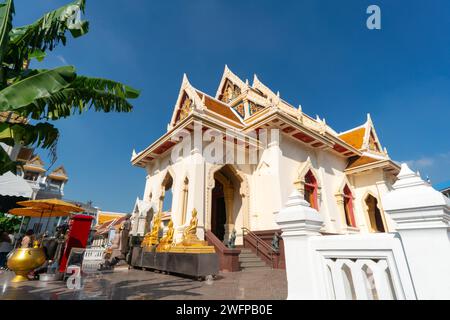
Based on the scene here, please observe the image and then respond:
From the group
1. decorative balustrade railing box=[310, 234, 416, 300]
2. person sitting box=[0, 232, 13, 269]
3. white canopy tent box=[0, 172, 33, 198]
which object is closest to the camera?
decorative balustrade railing box=[310, 234, 416, 300]

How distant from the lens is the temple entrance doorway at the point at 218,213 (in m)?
11.0

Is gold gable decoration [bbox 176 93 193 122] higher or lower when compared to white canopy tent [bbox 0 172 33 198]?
higher

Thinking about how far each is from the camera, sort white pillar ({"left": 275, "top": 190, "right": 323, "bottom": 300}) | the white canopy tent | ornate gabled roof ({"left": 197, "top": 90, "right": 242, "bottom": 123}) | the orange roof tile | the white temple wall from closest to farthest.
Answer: white pillar ({"left": 275, "top": 190, "right": 323, "bottom": 300})
the white temple wall
ornate gabled roof ({"left": 197, "top": 90, "right": 242, "bottom": 123})
the white canopy tent
the orange roof tile

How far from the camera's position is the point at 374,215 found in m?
12.9

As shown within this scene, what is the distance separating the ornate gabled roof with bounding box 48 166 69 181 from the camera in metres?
25.8

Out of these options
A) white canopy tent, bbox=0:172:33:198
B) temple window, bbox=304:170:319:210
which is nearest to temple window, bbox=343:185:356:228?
temple window, bbox=304:170:319:210

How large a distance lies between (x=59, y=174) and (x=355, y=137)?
3018 centimetres

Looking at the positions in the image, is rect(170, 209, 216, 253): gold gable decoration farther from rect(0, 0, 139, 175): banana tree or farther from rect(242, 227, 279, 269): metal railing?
rect(0, 0, 139, 175): banana tree

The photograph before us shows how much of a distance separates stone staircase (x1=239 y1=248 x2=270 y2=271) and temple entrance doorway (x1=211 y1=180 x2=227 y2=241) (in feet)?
9.21

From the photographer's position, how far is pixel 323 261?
2.08 meters

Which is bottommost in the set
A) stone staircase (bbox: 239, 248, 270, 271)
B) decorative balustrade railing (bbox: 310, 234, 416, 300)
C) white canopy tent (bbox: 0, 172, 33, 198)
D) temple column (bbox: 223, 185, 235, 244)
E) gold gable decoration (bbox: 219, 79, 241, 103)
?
stone staircase (bbox: 239, 248, 270, 271)

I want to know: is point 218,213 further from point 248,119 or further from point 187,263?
point 187,263

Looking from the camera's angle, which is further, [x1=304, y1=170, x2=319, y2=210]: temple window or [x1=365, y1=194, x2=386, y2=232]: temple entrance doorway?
[x1=365, y1=194, x2=386, y2=232]: temple entrance doorway
